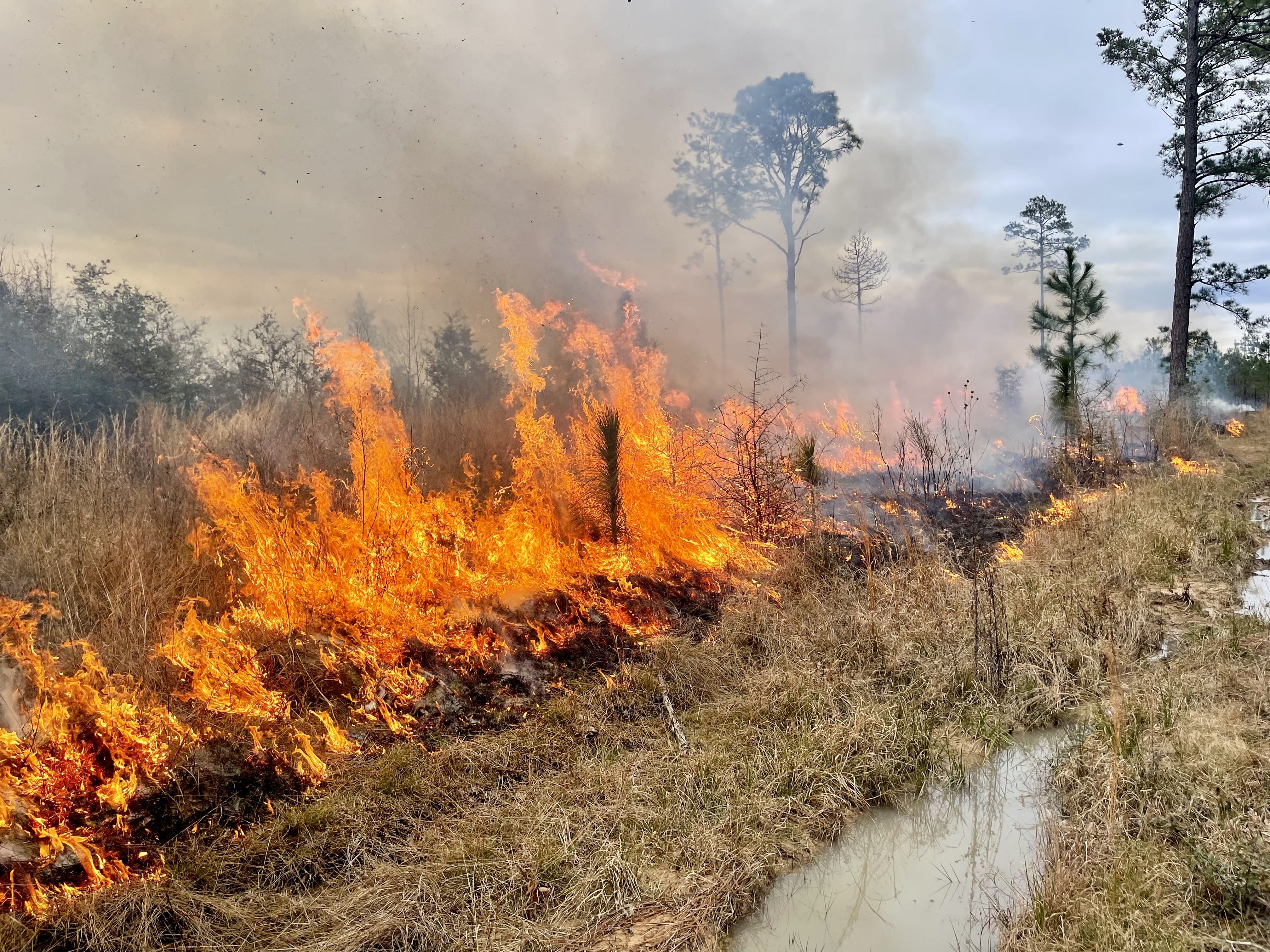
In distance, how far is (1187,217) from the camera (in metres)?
17.2

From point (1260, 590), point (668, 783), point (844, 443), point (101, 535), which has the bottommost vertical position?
point (668, 783)

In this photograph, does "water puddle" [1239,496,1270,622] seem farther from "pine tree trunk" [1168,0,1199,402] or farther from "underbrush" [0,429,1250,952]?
"pine tree trunk" [1168,0,1199,402]

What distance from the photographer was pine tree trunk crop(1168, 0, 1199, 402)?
16734 mm

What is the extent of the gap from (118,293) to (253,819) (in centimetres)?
855

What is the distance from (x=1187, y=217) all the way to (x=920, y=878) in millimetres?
20893

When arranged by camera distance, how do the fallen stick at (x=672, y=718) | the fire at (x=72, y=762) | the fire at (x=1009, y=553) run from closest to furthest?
the fire at (x=72, y=762) → the fallen stick at (x=672, y=718) → the fire at (x=1009, y=553)

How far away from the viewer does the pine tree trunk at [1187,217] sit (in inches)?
659

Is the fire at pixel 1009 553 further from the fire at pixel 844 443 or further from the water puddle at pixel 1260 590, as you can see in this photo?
the fire at pixel 844 443

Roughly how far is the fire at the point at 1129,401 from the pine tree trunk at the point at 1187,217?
5106mm

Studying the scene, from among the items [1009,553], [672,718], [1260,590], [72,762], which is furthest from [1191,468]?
[72,762]

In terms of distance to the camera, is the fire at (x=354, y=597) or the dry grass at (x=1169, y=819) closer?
the dry grass at (x=1169, y=819)

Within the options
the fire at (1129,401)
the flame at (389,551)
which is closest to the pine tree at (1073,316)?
the fire at (1129,401)

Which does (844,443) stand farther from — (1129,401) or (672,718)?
(1129,401)

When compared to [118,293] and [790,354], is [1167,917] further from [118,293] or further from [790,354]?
[790,354]
